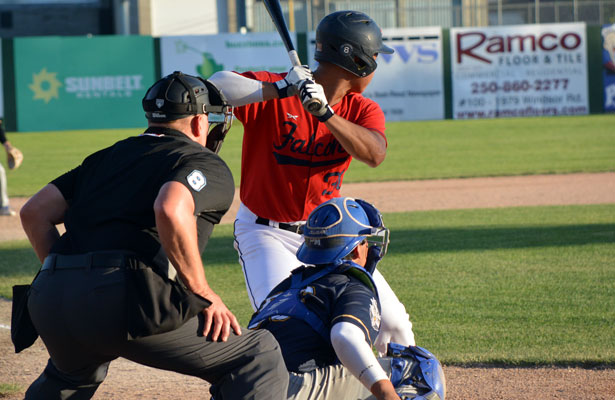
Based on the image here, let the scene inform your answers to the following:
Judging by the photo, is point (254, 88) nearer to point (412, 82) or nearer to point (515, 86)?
point (412, 82)

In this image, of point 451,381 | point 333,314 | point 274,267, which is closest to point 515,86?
point 451,381

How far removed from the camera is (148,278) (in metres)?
2.76

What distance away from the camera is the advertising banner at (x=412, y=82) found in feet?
99.5

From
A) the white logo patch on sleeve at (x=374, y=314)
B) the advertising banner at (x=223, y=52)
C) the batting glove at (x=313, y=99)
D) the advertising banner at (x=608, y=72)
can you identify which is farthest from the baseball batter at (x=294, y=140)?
the advertising banner at (x=608, y=72)

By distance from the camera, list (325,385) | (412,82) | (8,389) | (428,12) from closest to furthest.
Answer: (325,385) < (8,389) < (412,82) < (428,12)

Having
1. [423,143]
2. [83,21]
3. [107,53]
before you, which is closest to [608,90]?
[423,143]

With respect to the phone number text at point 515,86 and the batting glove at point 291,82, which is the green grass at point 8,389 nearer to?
the batting glove at point 291,82

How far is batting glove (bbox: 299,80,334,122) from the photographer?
402 centimetres

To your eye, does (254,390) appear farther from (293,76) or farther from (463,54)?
(463,54)

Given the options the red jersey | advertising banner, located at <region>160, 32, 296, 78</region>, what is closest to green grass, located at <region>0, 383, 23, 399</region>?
the red jersey

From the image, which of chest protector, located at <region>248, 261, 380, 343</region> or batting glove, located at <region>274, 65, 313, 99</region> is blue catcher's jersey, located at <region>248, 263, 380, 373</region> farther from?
batting glove, located at <region>274, 65, 313, 99</region>

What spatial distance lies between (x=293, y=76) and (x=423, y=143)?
737 inches

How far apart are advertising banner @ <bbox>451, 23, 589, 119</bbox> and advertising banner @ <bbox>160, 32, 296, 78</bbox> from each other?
6.39m

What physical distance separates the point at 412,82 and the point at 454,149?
32.4 feet
